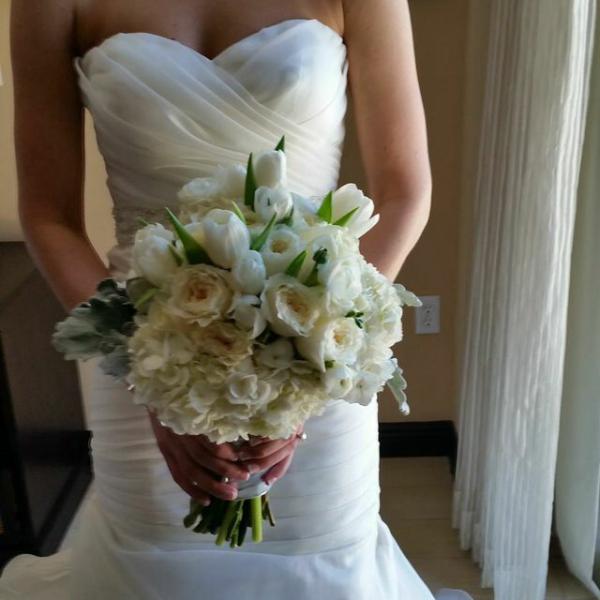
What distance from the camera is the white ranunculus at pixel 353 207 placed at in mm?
819

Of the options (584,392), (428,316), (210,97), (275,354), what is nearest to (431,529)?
(428,316)

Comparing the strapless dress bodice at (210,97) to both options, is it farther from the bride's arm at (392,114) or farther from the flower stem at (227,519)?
the flower stem at (227,519)

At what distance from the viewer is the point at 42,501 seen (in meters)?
1.99

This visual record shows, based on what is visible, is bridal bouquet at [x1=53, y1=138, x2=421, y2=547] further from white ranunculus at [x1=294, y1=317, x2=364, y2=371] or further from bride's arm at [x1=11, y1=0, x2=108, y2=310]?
bride's arm at [x1=11, y1=0, x2=108, y2=310]

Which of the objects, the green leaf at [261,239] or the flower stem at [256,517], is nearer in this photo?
the green leaf at [261,239]

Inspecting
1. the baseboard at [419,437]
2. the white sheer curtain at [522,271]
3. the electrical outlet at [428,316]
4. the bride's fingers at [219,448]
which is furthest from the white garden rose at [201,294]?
the baseboard at [419,437]

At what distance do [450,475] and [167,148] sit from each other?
4.80ft

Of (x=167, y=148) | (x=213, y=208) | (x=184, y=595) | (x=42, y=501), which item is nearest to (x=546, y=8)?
(x=167, y=148)

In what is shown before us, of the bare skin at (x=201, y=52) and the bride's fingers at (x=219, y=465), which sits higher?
the bare skin at (x=201, y=52)

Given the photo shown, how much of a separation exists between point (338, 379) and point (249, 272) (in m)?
0.14

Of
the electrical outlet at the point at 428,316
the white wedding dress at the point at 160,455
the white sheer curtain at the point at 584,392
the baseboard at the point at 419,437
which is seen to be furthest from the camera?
the baseboard at the point at 419,437

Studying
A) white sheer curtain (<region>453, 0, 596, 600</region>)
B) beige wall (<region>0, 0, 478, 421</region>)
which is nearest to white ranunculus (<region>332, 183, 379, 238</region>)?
white sheer curtain (<region>453, 0, 596, 600</region>)

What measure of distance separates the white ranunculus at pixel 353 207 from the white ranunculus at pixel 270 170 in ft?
0.21

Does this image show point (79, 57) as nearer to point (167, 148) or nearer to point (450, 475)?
point (167, 148)
